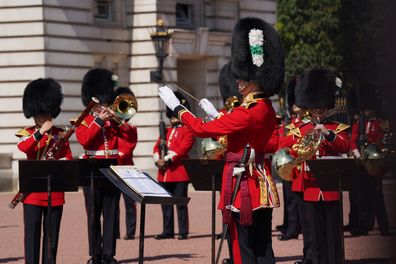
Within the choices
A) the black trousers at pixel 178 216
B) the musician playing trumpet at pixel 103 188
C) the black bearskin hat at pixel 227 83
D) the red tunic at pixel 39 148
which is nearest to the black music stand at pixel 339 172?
the red tunic at pixel 39 148

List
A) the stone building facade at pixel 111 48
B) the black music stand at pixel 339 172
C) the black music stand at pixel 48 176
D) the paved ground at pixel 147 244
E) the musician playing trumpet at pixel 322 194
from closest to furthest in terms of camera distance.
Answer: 1. the black music stand at pixel 339 172
2. the black music stand at pixel 48 176
3. the musician playing trumpet at pixel 322 194
4. the paved ground at pixel 147 244
5. the stone building facade at pixel 111 48

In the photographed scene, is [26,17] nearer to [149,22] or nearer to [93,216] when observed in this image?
[149,22]

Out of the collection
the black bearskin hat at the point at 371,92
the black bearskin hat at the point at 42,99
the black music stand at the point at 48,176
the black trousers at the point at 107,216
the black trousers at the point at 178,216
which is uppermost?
the black bearskin hat at the point at 371,92

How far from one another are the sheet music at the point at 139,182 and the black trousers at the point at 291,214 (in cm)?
537

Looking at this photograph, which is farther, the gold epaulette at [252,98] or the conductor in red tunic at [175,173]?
the conductor in red tunic at [175,173]

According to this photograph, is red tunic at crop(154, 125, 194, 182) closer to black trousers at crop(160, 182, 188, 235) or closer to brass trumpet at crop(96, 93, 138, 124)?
black trousers at crop(160, 182, 188, 235)

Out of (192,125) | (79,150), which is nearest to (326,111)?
(192,125)

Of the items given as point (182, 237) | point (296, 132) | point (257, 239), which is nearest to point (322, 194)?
point (296, 132)

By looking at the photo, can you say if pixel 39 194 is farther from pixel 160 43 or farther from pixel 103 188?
pixel 160 43

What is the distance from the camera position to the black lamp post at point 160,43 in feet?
72.6

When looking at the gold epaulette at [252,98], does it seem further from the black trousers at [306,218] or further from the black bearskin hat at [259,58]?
the black trousers at [306,218]

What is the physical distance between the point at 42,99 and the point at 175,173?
179 inches

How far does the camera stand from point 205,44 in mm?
24078

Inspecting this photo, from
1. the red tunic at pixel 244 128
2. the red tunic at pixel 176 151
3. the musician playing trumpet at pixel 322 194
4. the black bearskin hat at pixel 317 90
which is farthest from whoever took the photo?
the red tunic at pixel 176 151
